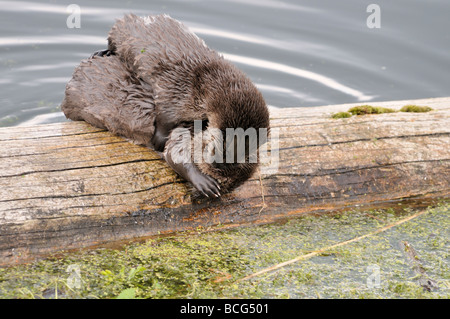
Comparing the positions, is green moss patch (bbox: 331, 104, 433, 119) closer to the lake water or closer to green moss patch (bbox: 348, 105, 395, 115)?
green moss patch (bbox: 348, 105, 395, 115)

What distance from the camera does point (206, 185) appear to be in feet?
13.8

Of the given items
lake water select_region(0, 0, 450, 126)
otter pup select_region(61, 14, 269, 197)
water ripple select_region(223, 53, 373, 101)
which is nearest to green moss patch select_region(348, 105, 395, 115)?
otter pup select_region(61, 14, 269, 197)

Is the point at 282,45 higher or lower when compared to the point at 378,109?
higher

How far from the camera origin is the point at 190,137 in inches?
174

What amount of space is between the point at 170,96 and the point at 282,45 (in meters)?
4.83

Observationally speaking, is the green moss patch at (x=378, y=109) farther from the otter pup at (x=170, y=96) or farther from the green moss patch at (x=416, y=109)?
the otter pup at (x=170, y=96)

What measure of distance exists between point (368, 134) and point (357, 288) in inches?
67.0

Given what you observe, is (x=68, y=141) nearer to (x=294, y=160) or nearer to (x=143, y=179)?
(x=143, y=179)

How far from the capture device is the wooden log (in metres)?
3.91

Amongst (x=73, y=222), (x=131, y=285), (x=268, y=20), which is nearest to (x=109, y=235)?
(x=73, y=222)

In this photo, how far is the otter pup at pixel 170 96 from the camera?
4027 mm

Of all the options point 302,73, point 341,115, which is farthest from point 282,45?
point 341,115

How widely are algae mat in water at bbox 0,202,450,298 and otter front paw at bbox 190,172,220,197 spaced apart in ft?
0.99

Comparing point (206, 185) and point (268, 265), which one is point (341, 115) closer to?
point (206, 185)
